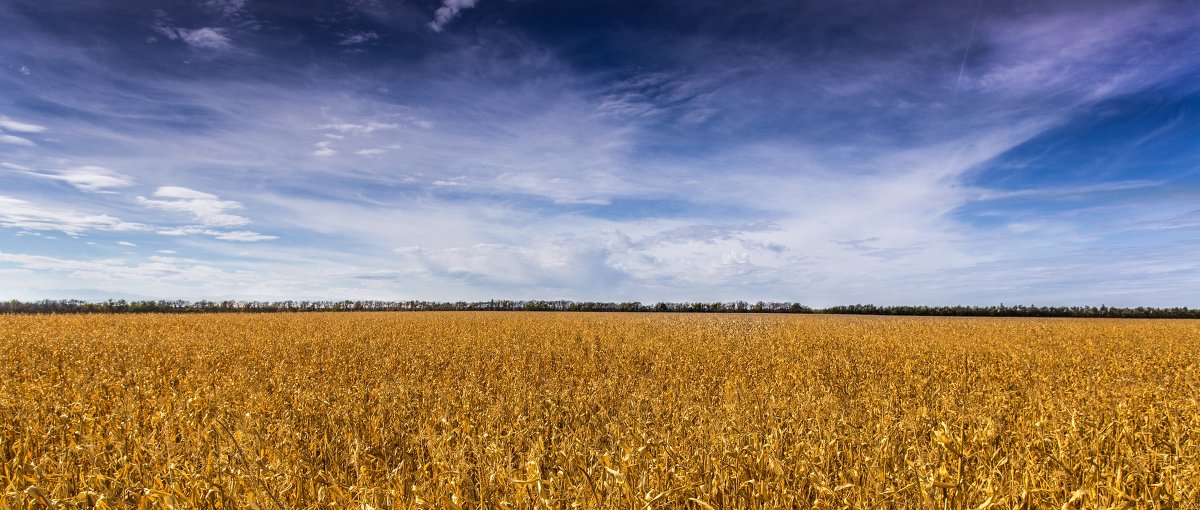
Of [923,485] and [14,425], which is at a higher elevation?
[923,485]

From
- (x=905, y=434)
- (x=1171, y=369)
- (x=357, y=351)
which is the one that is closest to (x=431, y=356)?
(x=357, y=351)

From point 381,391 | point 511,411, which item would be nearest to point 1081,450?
point 511,411

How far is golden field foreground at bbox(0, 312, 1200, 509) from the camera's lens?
12.3 ft

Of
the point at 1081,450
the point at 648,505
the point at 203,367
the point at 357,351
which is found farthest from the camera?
the point at 357,351

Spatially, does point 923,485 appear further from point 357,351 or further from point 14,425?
point 357,351

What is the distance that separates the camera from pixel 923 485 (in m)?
2.85

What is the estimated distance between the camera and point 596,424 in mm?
6926

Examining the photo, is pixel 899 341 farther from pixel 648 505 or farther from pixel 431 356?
pixel 648 505

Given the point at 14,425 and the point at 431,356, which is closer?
the point at 14,425

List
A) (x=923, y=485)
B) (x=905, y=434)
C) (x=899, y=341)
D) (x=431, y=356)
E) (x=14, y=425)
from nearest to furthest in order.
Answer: (x=923, y=485)
(x=905, y=434)
(x=14, y=425)
(x=431, y=356)
(x=899, y=341)

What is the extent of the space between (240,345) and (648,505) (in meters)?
16.1

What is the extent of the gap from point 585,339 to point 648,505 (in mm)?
15307

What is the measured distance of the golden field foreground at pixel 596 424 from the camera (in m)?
3.76

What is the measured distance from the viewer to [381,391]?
8047 millimetres
